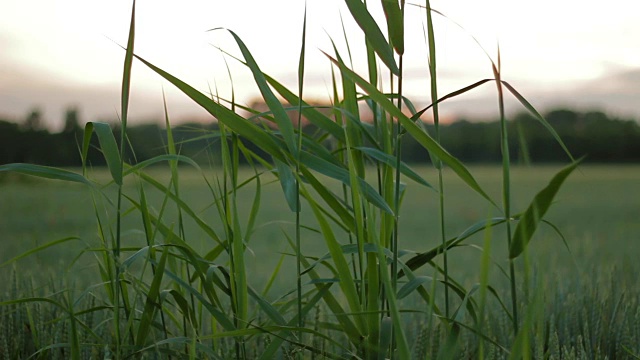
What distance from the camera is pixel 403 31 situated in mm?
799

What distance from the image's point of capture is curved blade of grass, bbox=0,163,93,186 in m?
0.87

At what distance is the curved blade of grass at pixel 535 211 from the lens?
0.65 metres

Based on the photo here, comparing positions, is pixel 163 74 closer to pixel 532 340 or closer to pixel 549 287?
pixel 532 340

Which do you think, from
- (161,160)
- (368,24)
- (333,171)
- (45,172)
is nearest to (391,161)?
(333,171)

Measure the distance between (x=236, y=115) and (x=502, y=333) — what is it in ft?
2.36

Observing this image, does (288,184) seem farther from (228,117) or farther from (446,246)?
(446,246)

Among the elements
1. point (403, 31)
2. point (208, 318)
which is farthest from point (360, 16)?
point (208, 318)

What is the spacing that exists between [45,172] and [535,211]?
65cm

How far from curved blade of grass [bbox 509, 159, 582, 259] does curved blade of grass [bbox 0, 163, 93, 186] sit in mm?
575

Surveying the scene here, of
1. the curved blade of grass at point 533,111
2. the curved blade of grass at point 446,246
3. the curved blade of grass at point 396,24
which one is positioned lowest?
the curved blade of grass at point 446,246

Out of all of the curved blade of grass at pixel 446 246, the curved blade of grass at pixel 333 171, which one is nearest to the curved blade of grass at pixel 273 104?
the curved blade of grass at pixel 333 171

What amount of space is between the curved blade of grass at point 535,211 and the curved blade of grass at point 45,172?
→ 1.89ft

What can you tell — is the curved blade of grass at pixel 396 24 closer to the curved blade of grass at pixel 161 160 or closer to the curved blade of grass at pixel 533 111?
the curved blade of grass at pixel 533 111

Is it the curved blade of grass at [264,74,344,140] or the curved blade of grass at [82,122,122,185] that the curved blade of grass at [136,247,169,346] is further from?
the curved blade of grass at [264,74,344,140]
